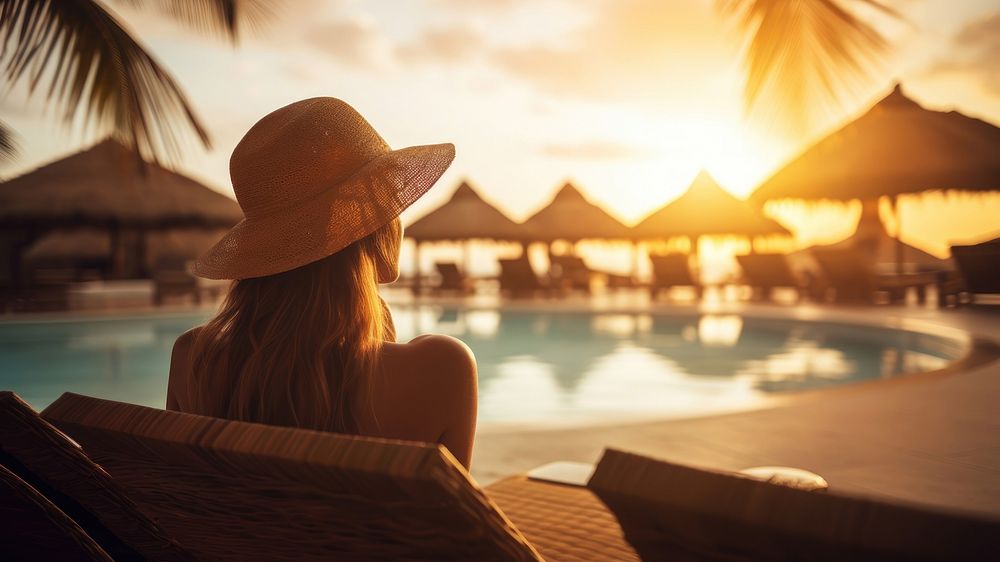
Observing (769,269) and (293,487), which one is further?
(769,269)

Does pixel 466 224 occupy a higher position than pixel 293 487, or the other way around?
pixel 466 224

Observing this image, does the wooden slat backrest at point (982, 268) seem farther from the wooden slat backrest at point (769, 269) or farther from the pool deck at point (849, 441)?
the wooden slat backrest at point (769, 269)

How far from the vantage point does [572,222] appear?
23.9 metres

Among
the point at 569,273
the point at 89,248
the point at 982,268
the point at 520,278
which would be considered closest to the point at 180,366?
the point at 982,268

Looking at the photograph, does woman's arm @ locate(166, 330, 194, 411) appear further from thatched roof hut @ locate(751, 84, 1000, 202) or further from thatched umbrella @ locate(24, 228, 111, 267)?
thatched umbrella @ locate(24, 228, 111, 267)

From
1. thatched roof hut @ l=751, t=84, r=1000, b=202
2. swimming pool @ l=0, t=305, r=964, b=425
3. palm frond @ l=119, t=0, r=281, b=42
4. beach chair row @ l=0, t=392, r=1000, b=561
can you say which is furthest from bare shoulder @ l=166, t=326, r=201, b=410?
thatched roof hut @ l=751, t=84, r=1000, b=202

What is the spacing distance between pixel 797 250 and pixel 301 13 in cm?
1717

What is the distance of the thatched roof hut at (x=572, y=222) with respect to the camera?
23.4 m

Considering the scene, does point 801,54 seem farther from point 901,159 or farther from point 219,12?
point 901,159

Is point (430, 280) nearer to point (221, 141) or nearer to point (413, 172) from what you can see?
point (221, 141)

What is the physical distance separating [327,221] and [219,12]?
5305mm

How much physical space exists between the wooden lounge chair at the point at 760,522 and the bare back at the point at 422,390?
1.27ft

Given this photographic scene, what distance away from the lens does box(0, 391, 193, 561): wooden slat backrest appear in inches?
28.7

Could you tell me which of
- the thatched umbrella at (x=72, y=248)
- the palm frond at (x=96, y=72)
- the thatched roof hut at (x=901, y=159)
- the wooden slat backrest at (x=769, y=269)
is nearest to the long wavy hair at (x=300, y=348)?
the palm frond at (x=96, y=72)
